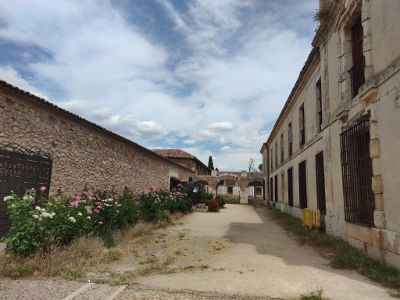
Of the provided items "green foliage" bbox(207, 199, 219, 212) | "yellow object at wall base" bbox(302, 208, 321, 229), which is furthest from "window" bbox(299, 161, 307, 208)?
"green foliage" bbox(207, 199, 219, 212)

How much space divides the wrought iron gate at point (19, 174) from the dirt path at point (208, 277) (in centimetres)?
284

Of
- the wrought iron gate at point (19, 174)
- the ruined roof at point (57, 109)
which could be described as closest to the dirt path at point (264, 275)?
the wrought iron gate at point (19, 174)

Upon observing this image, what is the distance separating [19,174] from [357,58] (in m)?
8.42

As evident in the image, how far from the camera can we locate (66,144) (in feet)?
25.2

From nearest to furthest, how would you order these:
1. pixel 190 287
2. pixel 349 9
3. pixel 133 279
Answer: pixel 190 287 → pixel 133 279 → pixel 349 9

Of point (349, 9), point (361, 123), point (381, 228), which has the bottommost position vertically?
point (381, 228)

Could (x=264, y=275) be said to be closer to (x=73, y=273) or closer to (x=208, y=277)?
(x=208, y=277)

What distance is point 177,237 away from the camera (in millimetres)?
7238

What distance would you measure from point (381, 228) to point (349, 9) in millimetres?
4828

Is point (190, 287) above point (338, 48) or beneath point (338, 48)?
beneath

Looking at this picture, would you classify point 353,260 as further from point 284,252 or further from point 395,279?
point 284,252

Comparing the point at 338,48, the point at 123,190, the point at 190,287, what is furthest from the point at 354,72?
the point at 123,190

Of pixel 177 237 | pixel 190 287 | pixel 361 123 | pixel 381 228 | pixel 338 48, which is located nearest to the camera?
pixel 190 287

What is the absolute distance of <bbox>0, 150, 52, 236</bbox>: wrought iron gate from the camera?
19.1 ft
